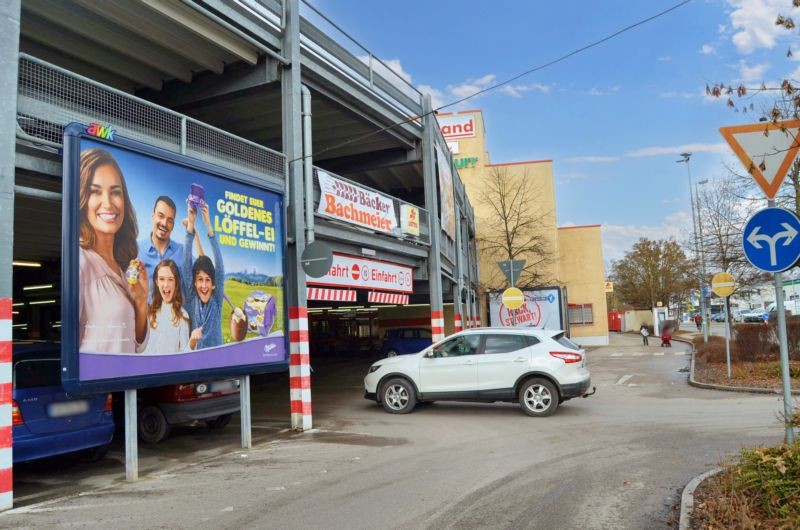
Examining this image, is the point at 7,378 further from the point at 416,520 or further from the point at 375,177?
the point at 375,177

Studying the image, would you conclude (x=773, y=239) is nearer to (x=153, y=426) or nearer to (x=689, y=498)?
(x=689, y=498)

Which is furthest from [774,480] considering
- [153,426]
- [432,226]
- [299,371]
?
[432,226]

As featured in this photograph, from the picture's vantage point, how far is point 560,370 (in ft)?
37.1

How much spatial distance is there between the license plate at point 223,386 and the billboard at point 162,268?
81cm

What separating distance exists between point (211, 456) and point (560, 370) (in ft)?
20.3

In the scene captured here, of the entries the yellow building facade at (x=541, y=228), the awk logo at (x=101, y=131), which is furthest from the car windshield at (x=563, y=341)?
the yellow building facade at (x=541, y=228)

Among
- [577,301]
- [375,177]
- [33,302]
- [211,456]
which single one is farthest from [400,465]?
[577,301]

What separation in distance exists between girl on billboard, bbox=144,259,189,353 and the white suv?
4995mm

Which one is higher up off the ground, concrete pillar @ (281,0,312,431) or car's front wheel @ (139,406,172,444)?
concrete pillar @ (281,0,312,431)

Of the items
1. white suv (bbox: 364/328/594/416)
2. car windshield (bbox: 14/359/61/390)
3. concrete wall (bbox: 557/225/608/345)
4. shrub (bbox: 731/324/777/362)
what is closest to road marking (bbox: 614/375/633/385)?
shrub (bbox: 731/324/777/362)

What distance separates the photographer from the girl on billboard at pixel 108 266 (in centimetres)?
712

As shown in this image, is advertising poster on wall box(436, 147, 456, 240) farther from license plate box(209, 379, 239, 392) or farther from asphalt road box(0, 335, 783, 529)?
license plate box(209, 379, 239, 392)

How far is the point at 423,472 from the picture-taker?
747 cm

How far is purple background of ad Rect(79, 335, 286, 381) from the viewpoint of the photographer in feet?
23.5
